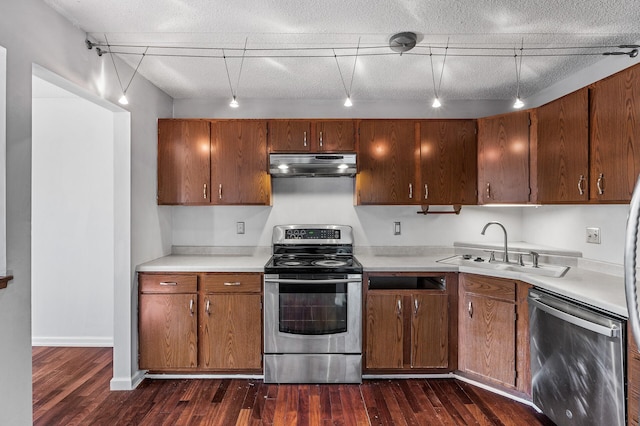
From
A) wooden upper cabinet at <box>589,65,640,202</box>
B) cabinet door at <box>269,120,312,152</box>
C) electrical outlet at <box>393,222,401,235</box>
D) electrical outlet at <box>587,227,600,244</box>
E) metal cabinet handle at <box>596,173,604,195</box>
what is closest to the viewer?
wooden upper cabinet at <box>589,65,640,202</box>

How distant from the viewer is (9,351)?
5.26 feet

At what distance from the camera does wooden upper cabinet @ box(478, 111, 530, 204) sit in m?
2.73

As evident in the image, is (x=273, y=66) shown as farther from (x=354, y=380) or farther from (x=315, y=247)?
(x=354, y=380)

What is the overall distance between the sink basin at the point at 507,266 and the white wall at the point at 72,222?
3.23m

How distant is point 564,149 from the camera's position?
7.57 feet

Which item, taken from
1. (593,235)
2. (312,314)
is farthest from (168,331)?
(593,235)

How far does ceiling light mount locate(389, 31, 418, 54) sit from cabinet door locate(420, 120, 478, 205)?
0.95m

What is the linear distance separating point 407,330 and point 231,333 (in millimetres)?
1393

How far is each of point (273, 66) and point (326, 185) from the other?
122 centimetres

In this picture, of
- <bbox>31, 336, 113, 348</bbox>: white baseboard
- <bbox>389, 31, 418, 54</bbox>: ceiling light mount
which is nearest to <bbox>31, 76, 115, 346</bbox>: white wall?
<bbox>31, 336, 113, 348</bbox>: white baseboard

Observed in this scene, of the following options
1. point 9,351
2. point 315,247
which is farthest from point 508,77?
point 9,351

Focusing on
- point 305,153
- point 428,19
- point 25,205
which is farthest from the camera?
point 305,153

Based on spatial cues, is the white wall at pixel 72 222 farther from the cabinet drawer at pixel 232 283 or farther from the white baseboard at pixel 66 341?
the cabinet drawer at pixel 232 283

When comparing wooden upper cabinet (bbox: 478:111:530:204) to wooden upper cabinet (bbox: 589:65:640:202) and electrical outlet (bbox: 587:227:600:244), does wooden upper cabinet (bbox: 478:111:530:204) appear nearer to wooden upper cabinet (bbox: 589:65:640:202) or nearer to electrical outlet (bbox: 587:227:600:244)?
electrical outlet (bbox: 587:227:600:244)
